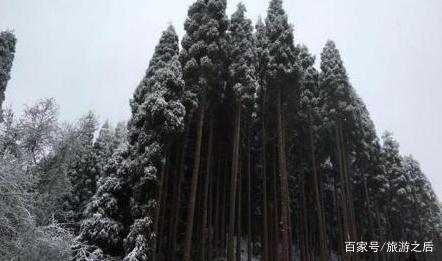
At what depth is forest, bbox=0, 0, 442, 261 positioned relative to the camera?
58.4 feet

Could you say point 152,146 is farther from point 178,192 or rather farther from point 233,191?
point 233,191

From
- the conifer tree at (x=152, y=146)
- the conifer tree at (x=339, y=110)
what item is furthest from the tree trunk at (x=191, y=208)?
the conifer tree at (x=339, y=110)

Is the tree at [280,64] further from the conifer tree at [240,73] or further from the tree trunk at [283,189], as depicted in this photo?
the conifer tree at [240,73]

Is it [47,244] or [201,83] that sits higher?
[201,83]

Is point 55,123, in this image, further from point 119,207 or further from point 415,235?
point 415,235

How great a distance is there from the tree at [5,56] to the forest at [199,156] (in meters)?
0.12

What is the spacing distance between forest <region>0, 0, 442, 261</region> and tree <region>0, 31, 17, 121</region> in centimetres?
12

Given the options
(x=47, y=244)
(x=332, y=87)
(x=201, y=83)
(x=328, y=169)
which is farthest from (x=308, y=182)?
(x=47, y=244)

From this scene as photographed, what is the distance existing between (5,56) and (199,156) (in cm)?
1766

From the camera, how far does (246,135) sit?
26.9 metres

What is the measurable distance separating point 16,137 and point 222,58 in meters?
10.7

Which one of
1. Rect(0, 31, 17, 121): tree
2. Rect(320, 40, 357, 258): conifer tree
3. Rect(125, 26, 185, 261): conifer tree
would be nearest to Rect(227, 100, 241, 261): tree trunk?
Rect(125, 26, 185, 261): conifer tree

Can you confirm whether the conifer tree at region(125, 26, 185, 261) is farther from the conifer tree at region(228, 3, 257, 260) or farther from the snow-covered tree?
the snow-covered tree

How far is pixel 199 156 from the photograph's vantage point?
20.4 meters
